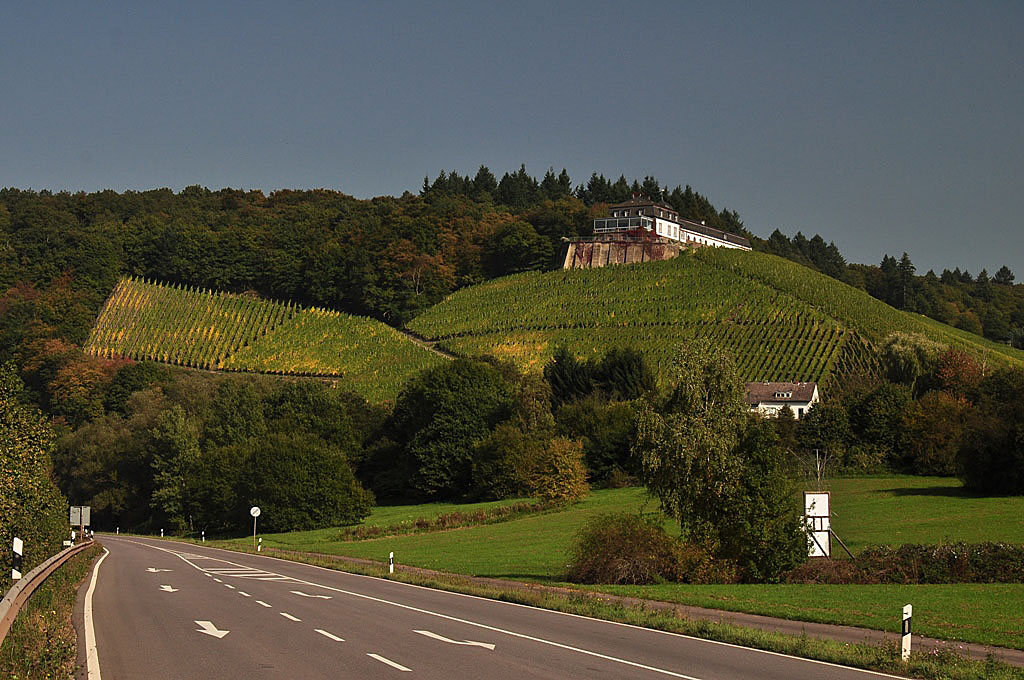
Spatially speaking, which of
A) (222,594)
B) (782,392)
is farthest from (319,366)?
(222,594)

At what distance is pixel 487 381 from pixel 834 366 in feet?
113

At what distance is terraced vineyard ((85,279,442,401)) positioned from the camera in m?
123

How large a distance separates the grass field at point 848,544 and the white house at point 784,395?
78.1 feet

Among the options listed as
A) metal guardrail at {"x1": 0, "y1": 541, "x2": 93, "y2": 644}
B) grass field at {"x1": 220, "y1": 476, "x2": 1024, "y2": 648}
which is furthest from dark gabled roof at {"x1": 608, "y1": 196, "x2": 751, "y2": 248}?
metal guardrail at {"x1": 0, "y1": 541, "x2": 93, "y2": 644}

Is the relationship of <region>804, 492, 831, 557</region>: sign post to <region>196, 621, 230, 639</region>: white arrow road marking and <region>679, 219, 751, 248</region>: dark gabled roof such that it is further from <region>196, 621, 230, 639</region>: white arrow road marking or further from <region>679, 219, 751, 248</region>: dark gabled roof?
<region>679, 219, 751, 248</region>: dark gabled roof

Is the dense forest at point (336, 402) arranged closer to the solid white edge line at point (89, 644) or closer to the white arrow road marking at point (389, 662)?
the solid white edge line at point (89, 644)

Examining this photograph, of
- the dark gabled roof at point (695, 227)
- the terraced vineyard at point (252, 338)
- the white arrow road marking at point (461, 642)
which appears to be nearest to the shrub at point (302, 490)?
the terraced vineyard at point (252, 338)

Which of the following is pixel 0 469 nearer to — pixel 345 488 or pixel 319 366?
pixel 345 488

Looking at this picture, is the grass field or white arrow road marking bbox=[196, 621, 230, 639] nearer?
white arrow road marking bbox=[196, 621, 230, 639]

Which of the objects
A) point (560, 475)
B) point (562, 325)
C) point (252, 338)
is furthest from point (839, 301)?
point (252, 338)

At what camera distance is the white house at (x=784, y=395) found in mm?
97562

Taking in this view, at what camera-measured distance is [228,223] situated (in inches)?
7372

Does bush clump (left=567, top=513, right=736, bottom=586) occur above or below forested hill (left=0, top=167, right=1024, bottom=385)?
below

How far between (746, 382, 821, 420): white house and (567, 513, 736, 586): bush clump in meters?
64.1
